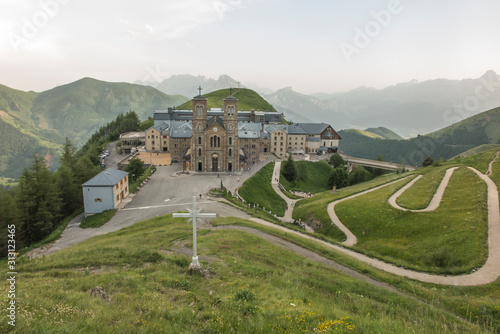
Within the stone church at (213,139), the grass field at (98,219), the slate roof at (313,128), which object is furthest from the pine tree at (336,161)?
the grass field at (98,219)

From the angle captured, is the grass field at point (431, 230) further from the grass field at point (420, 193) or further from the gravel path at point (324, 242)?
the grass field at point (420, 193)

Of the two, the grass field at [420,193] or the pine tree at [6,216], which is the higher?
the grass field at [420,193]

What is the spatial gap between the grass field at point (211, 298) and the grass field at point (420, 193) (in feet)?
64.2

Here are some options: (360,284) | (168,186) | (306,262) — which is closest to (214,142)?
(168,186)

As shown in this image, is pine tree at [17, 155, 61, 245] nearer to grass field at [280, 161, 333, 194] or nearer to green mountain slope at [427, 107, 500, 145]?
grass field at [280, 161, 333, 194]

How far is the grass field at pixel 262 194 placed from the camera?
51.4 m

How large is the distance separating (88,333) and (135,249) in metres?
13.1

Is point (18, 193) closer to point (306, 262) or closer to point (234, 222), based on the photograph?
point (234, 222)

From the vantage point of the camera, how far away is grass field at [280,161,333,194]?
74.6m

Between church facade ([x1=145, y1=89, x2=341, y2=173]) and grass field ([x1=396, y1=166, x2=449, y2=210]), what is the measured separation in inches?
1515

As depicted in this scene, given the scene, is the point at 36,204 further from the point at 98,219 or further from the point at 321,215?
the point at 321,215

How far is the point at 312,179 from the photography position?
3278 inches

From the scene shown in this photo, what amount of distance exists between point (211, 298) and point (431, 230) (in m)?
28.7

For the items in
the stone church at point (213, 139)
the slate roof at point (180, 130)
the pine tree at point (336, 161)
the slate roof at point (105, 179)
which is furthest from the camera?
the pine tree at point (336, 161)
